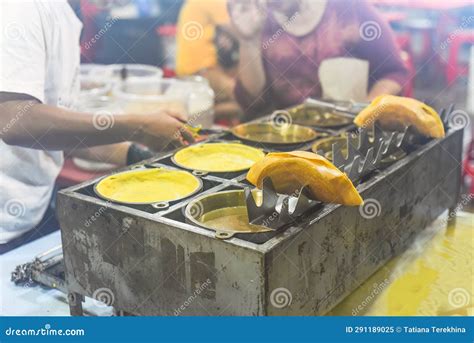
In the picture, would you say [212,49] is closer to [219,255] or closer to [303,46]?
[303,46]

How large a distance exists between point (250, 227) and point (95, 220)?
36cm

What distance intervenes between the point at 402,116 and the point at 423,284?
53 cm

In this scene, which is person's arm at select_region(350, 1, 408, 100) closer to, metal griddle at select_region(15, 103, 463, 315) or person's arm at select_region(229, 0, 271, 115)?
person's arm at select_region(229, 0, 271, 115)

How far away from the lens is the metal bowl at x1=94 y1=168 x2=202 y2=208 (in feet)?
4.82

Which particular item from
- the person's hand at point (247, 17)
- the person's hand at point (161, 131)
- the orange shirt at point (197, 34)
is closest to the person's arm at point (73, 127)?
the person's hand at point (161, 131)

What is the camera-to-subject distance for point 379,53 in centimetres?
298

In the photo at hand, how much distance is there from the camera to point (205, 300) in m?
1.22

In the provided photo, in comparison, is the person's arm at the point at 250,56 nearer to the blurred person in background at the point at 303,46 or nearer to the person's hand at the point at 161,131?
the blurred person in background at the point at 303,46

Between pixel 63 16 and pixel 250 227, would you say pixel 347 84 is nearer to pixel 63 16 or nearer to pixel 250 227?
pixel 63 16

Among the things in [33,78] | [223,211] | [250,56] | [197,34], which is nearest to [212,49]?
[197,34]

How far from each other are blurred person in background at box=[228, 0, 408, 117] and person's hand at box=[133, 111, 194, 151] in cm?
141

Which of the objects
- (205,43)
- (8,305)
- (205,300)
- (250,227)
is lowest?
(8,305)

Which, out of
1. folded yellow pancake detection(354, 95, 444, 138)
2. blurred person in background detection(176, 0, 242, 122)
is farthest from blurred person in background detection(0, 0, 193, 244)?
blurred person in background detection(176, 0, 242, 122)

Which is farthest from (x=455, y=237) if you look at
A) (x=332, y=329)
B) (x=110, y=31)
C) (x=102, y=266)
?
(x=110, y=31)
